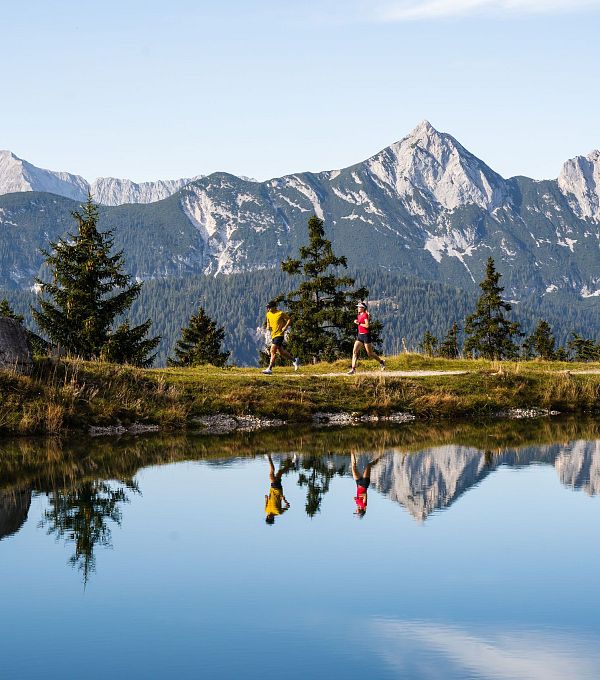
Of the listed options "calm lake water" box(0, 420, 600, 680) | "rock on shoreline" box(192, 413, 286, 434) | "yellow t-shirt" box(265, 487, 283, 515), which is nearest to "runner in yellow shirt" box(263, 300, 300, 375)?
"rock on shoreline" box(192, 413, 286, 434)

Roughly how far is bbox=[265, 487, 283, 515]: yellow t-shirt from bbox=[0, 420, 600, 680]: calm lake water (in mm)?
118

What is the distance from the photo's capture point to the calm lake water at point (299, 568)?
42.1 feet

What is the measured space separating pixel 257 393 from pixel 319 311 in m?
32.9

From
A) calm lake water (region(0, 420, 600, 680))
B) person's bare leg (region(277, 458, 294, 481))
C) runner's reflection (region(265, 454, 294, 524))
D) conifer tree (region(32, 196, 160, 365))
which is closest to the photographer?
calm lake water (region(0, 420, 600, 680))

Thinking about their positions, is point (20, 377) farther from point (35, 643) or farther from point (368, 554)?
point (35, 643)

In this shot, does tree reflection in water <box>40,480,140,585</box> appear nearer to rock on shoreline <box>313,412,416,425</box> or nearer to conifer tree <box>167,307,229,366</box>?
rock on shoreline <box>313,412,416,425</box>

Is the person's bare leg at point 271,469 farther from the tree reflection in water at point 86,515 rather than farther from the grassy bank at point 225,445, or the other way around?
the tree reflection in water at point 86,515

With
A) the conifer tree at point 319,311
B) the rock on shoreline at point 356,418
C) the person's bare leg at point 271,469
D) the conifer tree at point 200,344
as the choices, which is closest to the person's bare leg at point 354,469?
the person's bare leg at point 271,469

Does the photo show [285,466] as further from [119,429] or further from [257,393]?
[257,393]

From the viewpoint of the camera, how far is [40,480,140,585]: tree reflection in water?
1848 cm

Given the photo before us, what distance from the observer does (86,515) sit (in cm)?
2155

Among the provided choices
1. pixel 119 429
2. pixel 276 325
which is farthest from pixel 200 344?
pixel 119 429

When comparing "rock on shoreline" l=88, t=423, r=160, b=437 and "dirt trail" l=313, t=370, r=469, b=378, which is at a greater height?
"dirt trail" l=313, t=370, r=469, b=378

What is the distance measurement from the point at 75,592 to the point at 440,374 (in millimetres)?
27153
